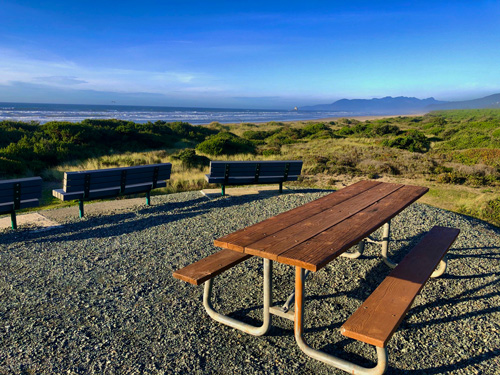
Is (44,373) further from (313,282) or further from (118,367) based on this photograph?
(313,282)

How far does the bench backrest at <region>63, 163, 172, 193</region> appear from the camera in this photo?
5.96m

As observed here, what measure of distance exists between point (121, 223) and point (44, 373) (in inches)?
145

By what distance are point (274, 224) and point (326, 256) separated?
0.74m

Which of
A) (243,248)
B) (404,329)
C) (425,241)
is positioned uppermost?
(243,248)

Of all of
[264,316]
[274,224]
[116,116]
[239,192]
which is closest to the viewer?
[264,316]

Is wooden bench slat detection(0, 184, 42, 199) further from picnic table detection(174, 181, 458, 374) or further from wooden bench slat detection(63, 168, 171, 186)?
picnic table detection(174, 181, 458, 374)

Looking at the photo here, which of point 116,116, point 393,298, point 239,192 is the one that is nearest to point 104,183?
point 239,192

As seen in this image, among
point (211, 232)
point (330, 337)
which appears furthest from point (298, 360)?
point (211, 232)

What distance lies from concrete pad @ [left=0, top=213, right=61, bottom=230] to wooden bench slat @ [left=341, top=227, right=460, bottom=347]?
506cm

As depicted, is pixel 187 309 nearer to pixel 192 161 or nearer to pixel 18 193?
pixel 18 193

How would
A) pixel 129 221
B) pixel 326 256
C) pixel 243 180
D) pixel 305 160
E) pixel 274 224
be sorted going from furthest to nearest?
1. pixel 305 160
2. pixel 243 180
3. pixel 129 221
4. pixel 274 224
5. pixel 326 256

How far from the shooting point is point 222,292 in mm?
3533

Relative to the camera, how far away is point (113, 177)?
6.43m

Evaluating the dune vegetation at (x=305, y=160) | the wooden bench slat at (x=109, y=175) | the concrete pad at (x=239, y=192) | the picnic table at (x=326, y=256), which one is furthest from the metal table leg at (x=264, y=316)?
the dune vegetation at (x=305, y=160)
